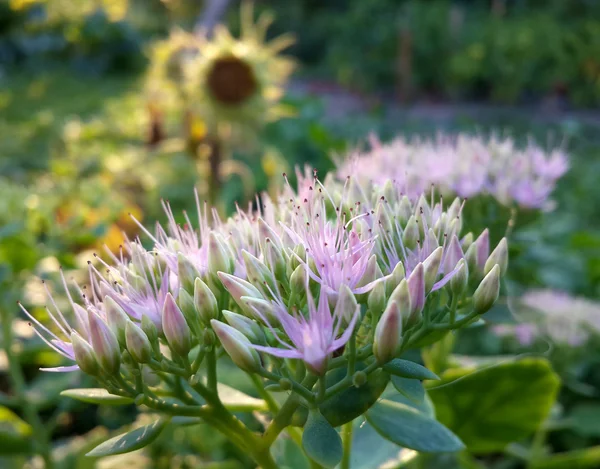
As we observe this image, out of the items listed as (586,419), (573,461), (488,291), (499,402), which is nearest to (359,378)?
(488,291)

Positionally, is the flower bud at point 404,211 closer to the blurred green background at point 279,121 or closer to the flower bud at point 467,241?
the flower bud at point 467,241

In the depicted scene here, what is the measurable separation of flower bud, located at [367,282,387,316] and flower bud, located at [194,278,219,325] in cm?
14

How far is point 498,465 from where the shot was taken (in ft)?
4.50

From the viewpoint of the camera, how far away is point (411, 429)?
0.61 meters

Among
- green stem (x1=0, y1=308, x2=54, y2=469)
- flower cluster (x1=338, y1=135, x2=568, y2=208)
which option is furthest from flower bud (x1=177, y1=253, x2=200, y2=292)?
green stem (x1=0, y1=308, x2=54, y2=469)

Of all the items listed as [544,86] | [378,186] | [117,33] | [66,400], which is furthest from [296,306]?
[117,33]

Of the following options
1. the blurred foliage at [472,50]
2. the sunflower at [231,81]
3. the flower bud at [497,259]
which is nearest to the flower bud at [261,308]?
the flower bud at [497,259]

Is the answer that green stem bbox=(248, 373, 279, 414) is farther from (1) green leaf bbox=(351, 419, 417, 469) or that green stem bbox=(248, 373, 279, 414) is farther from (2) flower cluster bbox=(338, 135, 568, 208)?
(2) flower cluster bbox=(338, 135, 568, 208)

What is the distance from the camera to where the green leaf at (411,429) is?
59cm

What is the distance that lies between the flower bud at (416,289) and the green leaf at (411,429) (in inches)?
5.3

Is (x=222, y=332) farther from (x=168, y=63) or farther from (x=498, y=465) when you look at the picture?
(x=168, y=63)

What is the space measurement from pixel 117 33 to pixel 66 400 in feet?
33.4

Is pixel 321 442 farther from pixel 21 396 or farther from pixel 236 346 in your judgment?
pixel 21 396

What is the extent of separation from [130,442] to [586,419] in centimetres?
110
